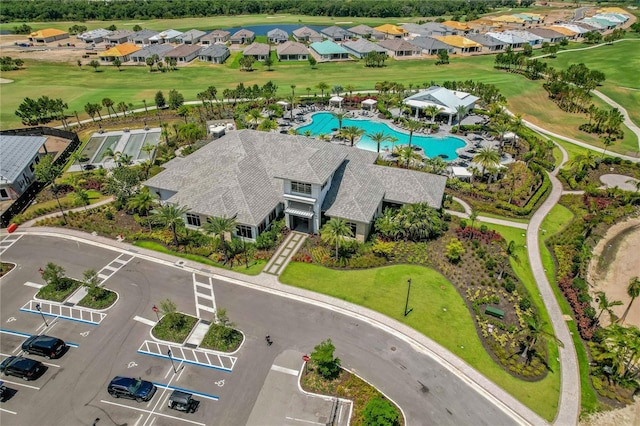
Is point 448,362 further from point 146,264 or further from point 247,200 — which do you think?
point 146,264

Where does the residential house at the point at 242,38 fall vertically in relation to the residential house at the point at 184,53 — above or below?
above

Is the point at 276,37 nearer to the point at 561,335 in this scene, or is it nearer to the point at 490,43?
the point at 490,43

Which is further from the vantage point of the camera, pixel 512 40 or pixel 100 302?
pixel 512 40

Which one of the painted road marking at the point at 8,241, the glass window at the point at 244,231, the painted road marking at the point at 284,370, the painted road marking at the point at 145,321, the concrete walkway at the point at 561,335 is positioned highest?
the glass window at the point at 244,231

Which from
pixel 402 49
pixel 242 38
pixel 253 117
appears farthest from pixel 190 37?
pixel 253 117

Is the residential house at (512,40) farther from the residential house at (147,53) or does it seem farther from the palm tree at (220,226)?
the palm tree at (220,226)

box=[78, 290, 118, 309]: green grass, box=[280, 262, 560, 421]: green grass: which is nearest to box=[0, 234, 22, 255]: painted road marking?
box=[78, 290, 118, 309]: green grass

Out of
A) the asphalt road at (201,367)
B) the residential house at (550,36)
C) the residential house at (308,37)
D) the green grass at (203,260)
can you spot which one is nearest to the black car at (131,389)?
the asphalt road at (201,367)
